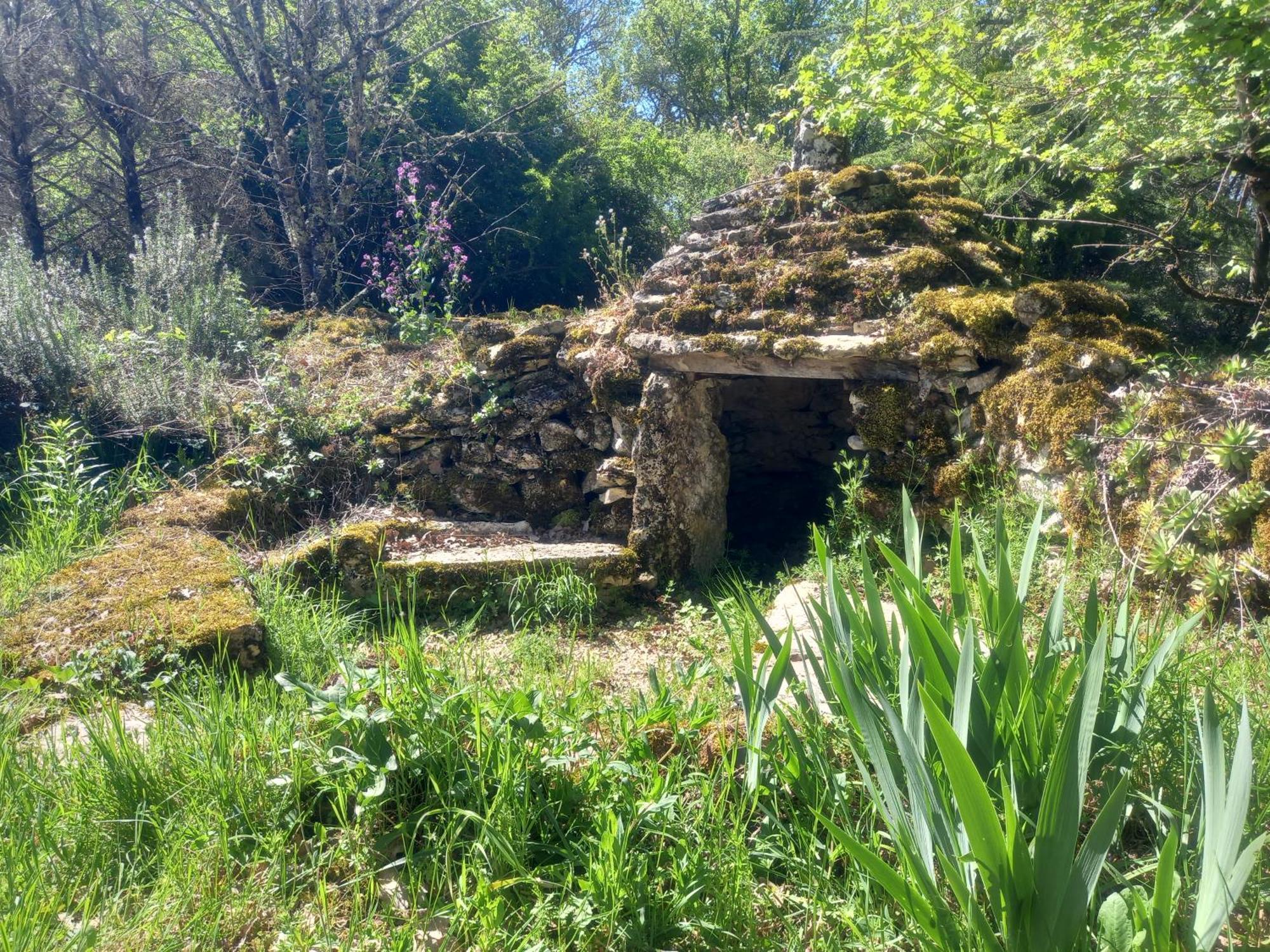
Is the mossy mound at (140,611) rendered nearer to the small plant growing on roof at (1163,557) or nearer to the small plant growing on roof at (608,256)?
the small plant growing on roof at (1163,557)

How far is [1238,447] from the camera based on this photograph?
298 cm

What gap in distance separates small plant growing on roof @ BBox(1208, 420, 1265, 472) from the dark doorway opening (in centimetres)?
278

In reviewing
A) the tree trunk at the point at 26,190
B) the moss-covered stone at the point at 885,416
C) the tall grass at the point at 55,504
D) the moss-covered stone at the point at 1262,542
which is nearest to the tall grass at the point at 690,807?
the moss-covered stone at the point at 1262,542

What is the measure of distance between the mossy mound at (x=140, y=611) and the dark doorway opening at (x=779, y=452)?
3.17 meters

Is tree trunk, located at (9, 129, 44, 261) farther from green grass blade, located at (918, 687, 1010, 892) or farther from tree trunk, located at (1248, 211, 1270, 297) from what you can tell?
tree trunk, located at (1248, 211, 1270, 297)

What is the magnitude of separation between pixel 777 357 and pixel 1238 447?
2315mm

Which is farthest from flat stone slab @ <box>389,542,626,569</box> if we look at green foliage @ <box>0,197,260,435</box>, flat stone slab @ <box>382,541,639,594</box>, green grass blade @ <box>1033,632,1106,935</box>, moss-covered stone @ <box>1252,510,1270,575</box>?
green grass blade @ <box>1033,632,1106,935</box>

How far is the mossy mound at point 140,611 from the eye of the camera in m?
3.23

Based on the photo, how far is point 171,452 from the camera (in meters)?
5.93

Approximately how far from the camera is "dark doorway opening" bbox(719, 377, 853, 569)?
5906 mm

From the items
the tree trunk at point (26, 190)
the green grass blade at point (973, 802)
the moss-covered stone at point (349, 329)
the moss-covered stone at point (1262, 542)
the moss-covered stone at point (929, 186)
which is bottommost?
the moss-covered stone at point (1262, 542)

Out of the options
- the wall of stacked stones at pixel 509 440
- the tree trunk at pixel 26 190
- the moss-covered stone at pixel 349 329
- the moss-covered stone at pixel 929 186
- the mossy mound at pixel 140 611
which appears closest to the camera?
the mossy mound at pixel 140 611

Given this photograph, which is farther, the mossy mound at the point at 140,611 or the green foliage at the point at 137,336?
the green foliage at the point at 137,336

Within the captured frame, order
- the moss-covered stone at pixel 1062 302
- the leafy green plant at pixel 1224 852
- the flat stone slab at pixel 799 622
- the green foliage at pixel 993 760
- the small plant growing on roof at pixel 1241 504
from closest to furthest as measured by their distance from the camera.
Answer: the leafy green plant at pixel 1224 852, the green foliage at pixel 993 760, the flat stone slab at pixel 799 622, the small plant growing on roof at pixel 1241 504, the moss-covered stone at pixel 1062 302
